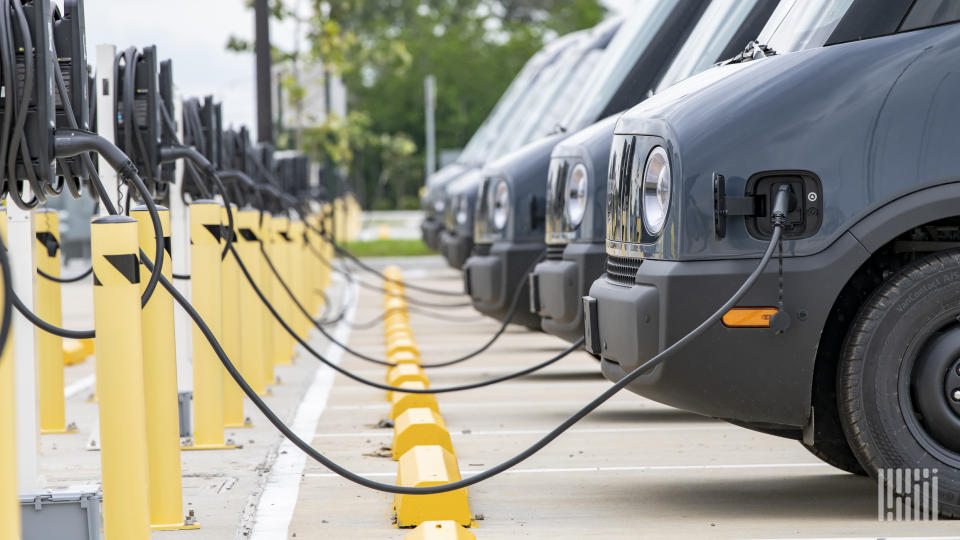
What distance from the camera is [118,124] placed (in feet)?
22.0

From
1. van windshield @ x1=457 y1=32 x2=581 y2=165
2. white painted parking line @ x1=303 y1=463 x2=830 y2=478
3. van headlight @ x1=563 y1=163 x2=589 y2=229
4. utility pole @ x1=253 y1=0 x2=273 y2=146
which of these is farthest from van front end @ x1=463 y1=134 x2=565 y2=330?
van windshield @ x1=457 y1=32 x2=581 y2=165

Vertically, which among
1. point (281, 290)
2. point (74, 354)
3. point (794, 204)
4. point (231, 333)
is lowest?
point (74, 354)

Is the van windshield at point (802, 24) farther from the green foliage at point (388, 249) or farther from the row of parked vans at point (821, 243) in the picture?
the green foliage at point (388, 249)

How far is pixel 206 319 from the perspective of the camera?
6.92 metres

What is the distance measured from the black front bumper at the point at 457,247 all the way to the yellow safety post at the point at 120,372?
29.2 ft

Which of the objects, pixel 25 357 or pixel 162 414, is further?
pixel 25 357

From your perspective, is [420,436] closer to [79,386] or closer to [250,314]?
[250,314]

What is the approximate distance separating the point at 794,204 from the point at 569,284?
2273 millimetres

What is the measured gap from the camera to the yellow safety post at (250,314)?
27.8ft

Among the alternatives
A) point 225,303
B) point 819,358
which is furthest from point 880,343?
point 225,303

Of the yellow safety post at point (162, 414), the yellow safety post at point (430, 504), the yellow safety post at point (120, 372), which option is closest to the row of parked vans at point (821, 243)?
the yellow safety post at point (430, 504)

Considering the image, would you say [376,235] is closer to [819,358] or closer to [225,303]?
[225,303]

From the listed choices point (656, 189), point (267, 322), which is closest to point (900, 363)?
point (656, 189)

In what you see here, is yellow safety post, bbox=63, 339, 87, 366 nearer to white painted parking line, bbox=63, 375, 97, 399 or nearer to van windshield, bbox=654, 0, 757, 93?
white painted parking line, bbox=63, 375, 97, 399
